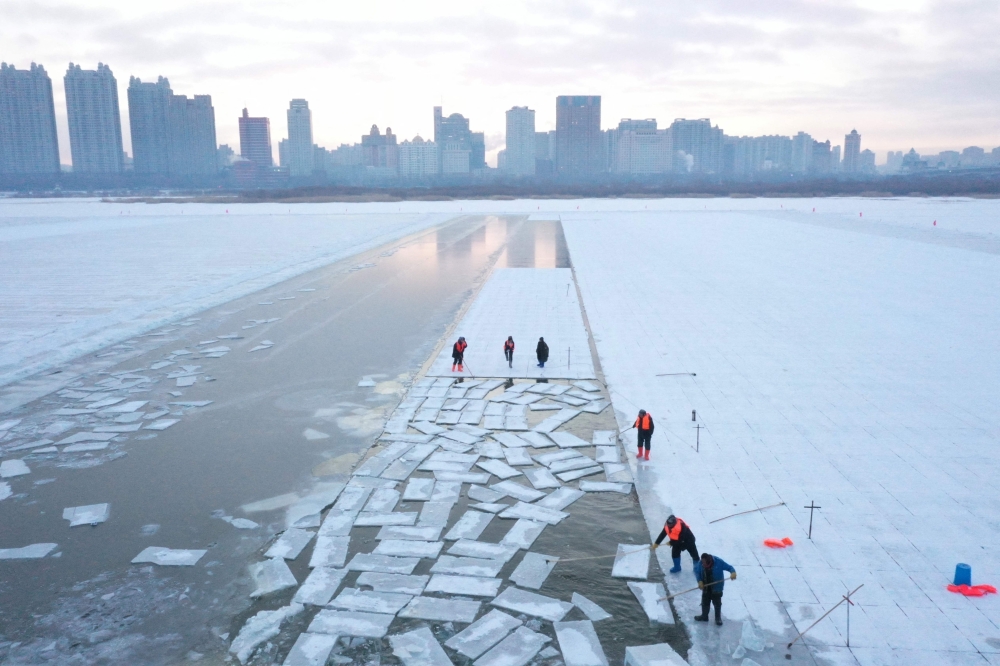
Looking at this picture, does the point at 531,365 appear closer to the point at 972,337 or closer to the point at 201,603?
the point at 201,603

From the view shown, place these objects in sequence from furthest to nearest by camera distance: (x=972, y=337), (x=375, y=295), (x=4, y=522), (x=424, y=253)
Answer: (x=424, y=253)
(x=375, y=295)
(x=972, y=337)
(x=4, y=522)

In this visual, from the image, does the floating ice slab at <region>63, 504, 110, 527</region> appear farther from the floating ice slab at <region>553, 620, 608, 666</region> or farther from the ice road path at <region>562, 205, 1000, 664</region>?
the ice road path at <region>562, 205, 1000, 664</region>

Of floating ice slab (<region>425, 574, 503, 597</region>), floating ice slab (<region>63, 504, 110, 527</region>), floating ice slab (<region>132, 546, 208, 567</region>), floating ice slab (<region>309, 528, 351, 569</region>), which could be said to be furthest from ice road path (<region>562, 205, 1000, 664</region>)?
floating ice slab (<region>63, 504, 110, 527</region>)

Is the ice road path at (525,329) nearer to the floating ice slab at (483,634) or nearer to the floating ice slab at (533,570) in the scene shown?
the floating ice slab at (533,570)

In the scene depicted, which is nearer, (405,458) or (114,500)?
(114,500)

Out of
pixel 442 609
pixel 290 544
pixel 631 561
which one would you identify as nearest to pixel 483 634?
pixel 442 609

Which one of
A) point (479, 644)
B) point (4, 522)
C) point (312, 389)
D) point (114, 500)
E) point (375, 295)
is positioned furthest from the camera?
point (375, 295)

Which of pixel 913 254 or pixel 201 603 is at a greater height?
pixel 913 254

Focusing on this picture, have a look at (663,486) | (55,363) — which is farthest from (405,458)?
(55,363)

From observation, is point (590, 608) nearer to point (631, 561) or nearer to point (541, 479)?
point (631, 561)
